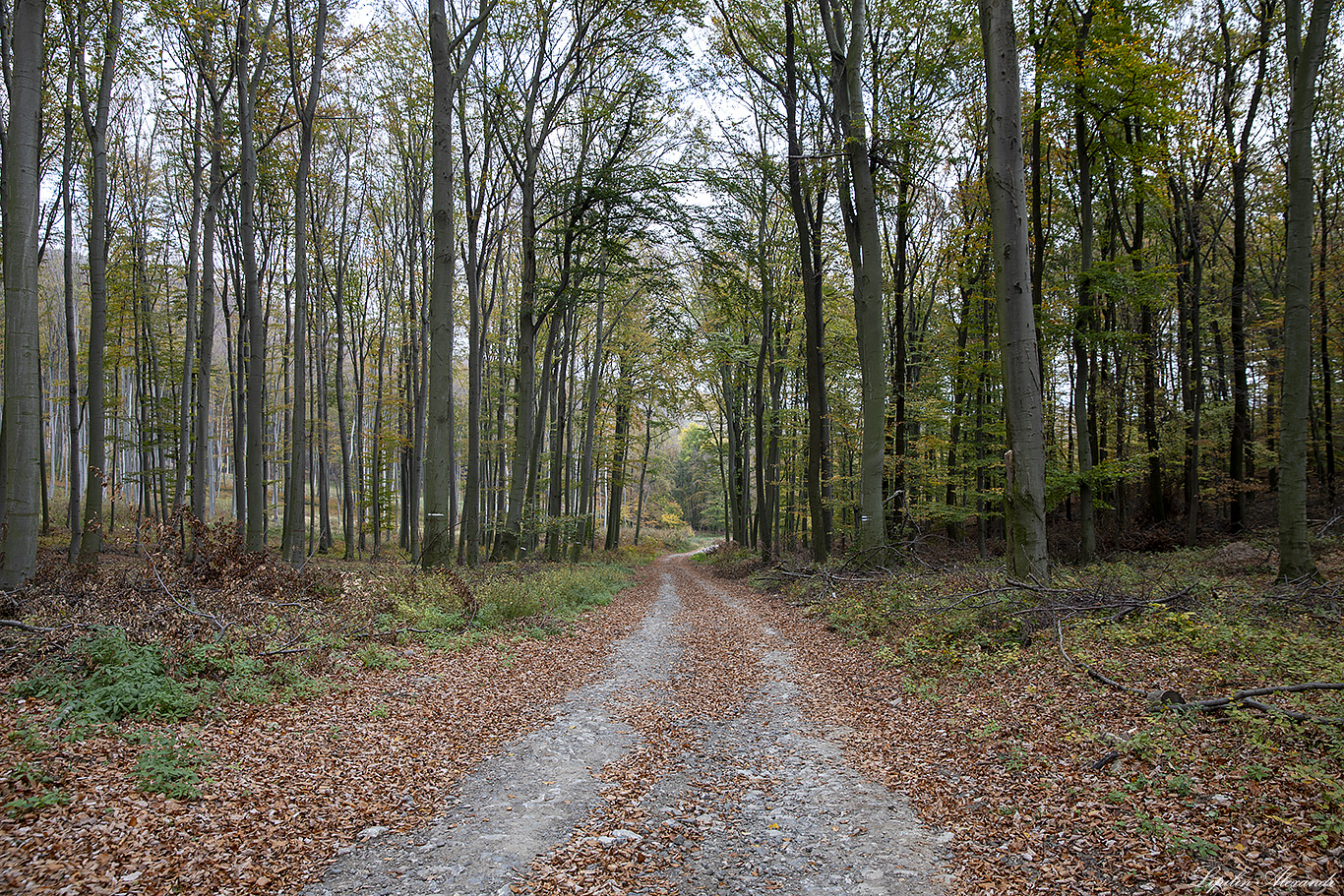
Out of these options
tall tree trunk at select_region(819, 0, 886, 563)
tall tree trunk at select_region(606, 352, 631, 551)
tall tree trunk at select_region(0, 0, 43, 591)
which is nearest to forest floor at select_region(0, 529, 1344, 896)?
tall tree trunk at select_region(0, 0, 43, 591)

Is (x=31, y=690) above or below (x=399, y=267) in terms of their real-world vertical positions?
below

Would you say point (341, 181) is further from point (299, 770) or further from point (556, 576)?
point (299, 770)

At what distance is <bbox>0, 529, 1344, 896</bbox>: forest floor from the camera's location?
3.16 meters

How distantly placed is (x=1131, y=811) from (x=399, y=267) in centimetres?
2498

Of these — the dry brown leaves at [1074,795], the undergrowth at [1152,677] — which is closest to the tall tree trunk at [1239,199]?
the undergrowth at [1152,677]

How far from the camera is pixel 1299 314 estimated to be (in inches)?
312

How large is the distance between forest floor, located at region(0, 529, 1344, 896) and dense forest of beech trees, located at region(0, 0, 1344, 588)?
2.13m

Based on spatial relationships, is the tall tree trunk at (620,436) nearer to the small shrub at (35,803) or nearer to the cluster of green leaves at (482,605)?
the cluster of green leaves at (482,605)

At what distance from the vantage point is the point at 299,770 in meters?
4.25

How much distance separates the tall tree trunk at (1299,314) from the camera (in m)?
7.83

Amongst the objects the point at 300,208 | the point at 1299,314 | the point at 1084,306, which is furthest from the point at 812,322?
the point at 300,208

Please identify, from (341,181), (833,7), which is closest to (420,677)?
(833,7)

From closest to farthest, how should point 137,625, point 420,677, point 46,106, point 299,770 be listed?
point 299,770 < point 137,625 < point 420,677 < point 46,106

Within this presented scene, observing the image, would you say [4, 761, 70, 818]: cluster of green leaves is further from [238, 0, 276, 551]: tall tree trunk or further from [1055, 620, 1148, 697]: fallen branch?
[238, 0, 276, 551]: tall tree trunk
